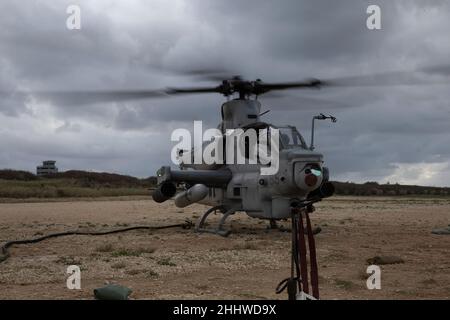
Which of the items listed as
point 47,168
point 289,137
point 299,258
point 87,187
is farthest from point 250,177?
point 47,168

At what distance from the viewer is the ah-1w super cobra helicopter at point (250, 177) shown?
13805mm

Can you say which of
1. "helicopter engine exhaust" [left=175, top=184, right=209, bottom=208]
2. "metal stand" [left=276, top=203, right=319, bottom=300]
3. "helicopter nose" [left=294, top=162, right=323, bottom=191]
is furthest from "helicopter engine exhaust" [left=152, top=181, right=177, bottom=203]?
"metal stand" [left=276, top=203, right=319, bottom=300]

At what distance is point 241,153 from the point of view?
627 inches

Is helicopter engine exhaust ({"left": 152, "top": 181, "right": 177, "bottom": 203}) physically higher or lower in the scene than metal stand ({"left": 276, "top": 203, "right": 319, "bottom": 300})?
higher

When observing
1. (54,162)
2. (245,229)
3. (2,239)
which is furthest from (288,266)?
(54,162)

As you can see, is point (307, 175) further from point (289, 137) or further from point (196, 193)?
point (196, 193)

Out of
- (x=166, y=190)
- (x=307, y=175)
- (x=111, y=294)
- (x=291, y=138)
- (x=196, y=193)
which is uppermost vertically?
(x=291, y=138)

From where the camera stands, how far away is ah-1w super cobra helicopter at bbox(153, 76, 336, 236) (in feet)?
45.3

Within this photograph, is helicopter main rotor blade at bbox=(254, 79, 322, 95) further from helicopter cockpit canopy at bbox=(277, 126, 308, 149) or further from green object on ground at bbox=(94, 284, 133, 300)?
green object on ground at bbox=(94, 284, 133, 300)

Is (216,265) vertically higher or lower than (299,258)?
lower

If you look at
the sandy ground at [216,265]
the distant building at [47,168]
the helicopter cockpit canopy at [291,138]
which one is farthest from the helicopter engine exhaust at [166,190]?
the distant building at [47,168]

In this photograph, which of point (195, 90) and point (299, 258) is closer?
point (299, 258)

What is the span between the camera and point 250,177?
15.6m
